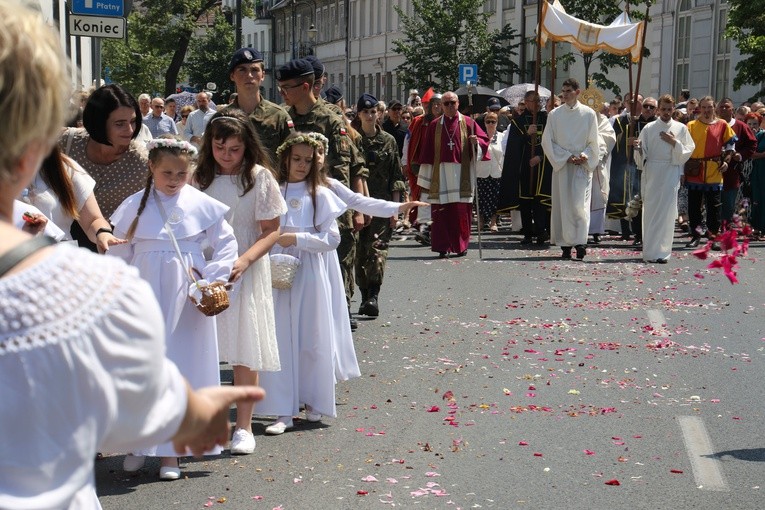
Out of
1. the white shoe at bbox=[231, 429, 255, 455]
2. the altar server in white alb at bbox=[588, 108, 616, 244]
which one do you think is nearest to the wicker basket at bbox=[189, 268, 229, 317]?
the white shoe at bbox=[231, 429, 255, 455]

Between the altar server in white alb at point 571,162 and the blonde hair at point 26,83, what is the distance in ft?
52.6

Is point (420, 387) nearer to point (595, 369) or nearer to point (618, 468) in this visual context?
point (595, 369)

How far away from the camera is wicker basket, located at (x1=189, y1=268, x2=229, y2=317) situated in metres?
5.99

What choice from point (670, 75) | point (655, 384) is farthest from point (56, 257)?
point (670, 75)

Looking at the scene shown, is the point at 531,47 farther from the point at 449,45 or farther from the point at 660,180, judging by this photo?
the point at 660,180

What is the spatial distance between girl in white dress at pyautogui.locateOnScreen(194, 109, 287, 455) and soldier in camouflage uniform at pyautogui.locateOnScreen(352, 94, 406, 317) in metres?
4.99

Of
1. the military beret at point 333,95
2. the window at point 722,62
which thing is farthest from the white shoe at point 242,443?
the window at point 722,62

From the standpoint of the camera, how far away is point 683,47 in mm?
45125

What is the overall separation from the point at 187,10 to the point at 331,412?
Result: 40.9 metres

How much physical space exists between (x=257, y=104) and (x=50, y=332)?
664 cm

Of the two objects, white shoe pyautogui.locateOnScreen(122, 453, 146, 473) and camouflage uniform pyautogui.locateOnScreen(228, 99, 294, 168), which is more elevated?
camouflage uniform pyautogui.locateOnScreen(228, 99, 294, 168)

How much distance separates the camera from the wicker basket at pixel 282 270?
Answer: 7.49 metres

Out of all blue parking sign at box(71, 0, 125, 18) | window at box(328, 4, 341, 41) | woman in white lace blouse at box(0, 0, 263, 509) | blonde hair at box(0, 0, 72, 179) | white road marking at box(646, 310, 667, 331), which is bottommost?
white road marking at box(646, 310, 667, 331)

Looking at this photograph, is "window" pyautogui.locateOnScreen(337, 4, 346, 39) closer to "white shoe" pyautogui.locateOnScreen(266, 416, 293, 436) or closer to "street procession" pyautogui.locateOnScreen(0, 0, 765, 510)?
"street procession" pyautogui.locateOnScreen(0, 0, 765, 510)
